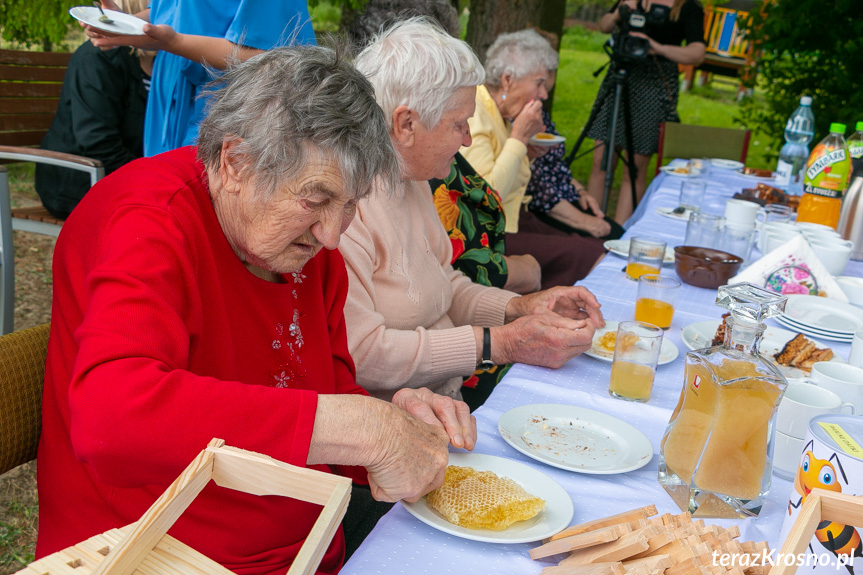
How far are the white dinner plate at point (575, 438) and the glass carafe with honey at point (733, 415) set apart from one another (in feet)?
0.46

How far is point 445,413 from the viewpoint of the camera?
124 centimetres

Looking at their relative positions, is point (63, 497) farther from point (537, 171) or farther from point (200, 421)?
point (537, 171)

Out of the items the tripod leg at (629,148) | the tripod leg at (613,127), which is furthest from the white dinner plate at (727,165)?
the tripod leg at (629,148)

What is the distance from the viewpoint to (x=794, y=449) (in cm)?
118

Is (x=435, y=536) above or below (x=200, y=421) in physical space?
below

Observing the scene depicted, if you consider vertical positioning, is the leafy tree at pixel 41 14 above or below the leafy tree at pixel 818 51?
below

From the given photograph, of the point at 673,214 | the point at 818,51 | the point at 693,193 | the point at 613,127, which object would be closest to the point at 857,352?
the point at 673,214

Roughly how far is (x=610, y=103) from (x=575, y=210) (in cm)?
242

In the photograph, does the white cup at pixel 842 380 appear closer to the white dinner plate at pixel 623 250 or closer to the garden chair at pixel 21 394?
the white dinner plate at pixel 623 250

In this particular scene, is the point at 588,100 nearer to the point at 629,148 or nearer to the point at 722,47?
the point at 722,47

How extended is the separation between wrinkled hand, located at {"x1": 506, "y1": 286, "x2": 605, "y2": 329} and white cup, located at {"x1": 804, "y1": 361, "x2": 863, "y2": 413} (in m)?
0.56

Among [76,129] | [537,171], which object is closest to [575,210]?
[537,171]

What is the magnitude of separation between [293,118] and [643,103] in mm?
5635

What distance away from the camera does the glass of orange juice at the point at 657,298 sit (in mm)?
1878
